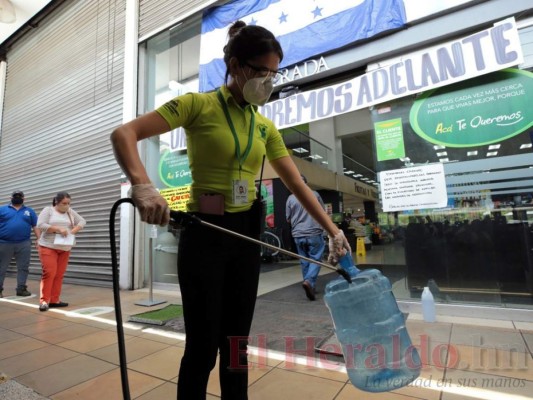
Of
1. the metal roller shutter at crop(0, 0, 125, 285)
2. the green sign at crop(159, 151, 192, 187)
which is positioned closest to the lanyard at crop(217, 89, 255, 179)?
the green sign at crop(159, 151, 192, 187)

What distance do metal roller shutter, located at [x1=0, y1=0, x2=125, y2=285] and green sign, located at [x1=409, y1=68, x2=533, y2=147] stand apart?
508cm

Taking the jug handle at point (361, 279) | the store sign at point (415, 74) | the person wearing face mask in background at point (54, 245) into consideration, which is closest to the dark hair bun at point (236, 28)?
the jug handle at point (361, 279)

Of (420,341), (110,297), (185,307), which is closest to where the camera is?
(185,307)

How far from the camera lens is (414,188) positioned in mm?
3631

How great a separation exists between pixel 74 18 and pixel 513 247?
30.0 ft

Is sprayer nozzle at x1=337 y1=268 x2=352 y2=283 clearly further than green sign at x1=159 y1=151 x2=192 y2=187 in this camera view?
No

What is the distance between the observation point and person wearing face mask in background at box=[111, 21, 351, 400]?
1.09m

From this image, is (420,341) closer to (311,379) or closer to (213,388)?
(311,379)

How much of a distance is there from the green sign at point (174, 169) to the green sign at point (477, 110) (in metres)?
3.52

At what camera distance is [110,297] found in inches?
199

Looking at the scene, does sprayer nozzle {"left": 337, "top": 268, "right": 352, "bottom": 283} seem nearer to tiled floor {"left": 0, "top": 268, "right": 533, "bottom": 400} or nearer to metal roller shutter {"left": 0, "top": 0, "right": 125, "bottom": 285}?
tiled floor {"left": 0, "top": 268, "right": 533, "bottom": 400}

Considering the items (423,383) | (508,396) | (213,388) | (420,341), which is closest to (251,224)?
(213,388)

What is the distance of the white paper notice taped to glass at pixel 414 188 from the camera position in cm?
351

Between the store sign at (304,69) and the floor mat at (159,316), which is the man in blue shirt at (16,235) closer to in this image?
the floor mat at (159,316)
